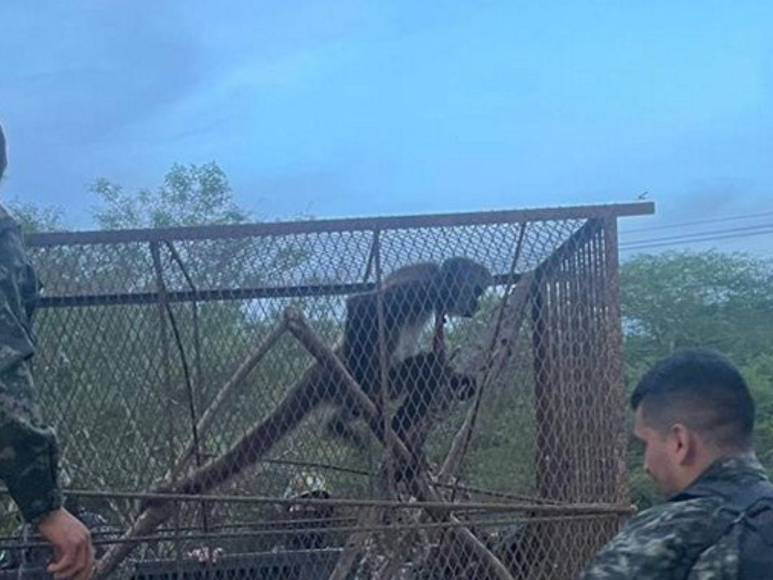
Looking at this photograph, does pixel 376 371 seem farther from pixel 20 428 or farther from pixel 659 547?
pixel 659 547

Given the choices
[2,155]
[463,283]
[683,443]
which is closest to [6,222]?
[2,155]

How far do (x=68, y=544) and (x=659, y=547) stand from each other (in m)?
1.29

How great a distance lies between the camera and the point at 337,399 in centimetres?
505

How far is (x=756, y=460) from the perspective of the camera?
277cm

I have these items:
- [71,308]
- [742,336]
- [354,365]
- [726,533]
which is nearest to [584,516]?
[354,365]

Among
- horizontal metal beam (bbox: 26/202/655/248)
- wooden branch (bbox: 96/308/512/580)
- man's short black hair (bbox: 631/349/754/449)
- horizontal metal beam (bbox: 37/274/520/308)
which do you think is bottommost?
wooden branch (bbox: 96/308/512/580)

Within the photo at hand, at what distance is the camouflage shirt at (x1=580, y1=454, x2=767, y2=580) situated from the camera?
100.0 inches

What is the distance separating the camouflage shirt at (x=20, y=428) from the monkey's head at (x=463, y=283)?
2.18m

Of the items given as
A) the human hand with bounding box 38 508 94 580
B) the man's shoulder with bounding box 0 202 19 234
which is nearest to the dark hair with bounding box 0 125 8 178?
the man's shoulder with bounding box 0 202 19 234

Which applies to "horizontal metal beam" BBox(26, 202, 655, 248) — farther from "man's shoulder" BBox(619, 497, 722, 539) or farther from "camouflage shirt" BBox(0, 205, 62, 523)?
→ "man's shoulder" BBox(619, 497, 722, 539)

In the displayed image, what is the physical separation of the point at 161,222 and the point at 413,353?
13890mm

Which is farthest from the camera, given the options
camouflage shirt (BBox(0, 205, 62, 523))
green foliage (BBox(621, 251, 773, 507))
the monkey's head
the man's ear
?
green foliage (BBox(621, 251, 773, 507))

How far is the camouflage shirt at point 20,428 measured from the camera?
306 centimetres

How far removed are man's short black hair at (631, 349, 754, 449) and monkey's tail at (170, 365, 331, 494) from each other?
2392mm
